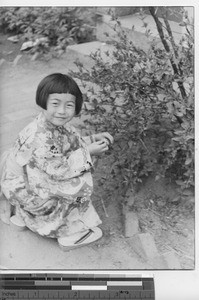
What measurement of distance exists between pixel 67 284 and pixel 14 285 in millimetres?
193

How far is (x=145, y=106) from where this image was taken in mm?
2213

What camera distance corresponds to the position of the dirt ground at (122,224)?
2.19 metres

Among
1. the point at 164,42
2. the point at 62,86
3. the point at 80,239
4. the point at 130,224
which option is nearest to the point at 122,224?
the point at 130,224

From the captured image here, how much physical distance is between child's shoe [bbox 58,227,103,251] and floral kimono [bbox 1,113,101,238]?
0.06ft

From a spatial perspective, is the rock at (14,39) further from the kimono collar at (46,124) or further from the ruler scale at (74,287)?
the ruler scale at (74,287)

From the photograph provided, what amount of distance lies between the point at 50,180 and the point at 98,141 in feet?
0.78

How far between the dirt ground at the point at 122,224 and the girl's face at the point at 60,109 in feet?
0.43

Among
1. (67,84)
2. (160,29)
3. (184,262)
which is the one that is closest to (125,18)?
(160,29)

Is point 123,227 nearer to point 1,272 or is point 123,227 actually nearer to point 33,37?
point 1,272

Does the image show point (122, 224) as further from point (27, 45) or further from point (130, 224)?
point (27, 45)

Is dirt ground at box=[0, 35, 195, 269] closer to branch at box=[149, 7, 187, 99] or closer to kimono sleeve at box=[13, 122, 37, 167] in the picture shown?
kimono sleeve at box=[13, 122, 37, 167]

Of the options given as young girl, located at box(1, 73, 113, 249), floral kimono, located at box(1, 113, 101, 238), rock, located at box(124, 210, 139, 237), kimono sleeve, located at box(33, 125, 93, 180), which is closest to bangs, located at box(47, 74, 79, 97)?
young girl, located at box(1, 73, 113, 249)

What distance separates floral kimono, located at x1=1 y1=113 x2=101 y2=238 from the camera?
2186mm

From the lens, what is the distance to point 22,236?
7.23 feet
